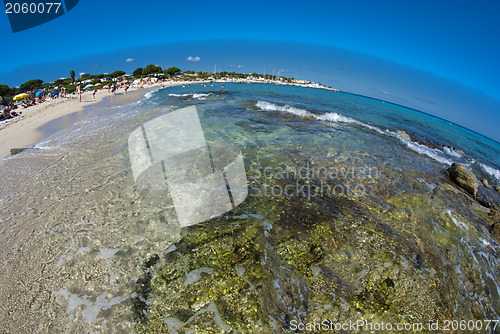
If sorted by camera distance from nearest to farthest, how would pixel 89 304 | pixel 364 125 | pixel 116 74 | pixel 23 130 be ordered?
pixel 89 304 → pixel 23 130 → pixel 364 125 → pixel 116 74

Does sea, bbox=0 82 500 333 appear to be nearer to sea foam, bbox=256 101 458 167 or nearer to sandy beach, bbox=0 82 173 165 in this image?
sandy beach, bbox=0 82 173 165

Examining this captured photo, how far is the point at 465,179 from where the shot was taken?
8.34m

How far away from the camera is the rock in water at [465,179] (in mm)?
8018

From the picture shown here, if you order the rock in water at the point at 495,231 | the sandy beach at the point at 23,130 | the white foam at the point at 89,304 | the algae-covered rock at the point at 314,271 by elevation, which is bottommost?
the sandy beach at the point at 23,130

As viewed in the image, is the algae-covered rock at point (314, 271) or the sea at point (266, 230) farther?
the sea at point (266, 230)

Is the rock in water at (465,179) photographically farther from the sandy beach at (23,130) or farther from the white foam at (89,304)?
the sandy beach at (23,130)

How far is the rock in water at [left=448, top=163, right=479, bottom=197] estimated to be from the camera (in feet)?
26.3

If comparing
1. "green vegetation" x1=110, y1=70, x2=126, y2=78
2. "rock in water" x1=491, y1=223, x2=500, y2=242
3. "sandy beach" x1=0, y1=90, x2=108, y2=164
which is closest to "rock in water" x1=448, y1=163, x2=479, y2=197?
"rock in water" x1=491, y1=223, x2=500, y2=242

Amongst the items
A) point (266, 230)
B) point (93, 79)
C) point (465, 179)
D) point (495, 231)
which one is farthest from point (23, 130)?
point (93, 79)

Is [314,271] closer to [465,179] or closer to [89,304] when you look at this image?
[89,304]

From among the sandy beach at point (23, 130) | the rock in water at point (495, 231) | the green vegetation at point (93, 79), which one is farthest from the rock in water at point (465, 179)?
the green vegetation at point (93, 79)

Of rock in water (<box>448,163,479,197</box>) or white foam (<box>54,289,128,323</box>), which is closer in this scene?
white foam (<box>54,289,128,323</box>)

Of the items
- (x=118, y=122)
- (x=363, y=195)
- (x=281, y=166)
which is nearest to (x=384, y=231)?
(x=363, y=195)

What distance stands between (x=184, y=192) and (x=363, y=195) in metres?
5.27
